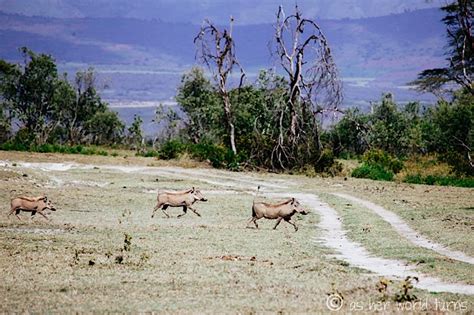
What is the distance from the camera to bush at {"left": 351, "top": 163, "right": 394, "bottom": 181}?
54.3m

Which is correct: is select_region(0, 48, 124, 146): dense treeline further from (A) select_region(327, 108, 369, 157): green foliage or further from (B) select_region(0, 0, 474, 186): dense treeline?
(A) select_region(327, 108, 369, 157): green foliage

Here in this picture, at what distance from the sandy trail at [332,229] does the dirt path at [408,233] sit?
1934 millimetres

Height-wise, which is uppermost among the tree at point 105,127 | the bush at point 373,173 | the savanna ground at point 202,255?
the tree at point 105,127

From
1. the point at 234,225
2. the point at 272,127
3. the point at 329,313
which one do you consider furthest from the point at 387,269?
the point at 272,127

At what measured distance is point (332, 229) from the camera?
29.1m

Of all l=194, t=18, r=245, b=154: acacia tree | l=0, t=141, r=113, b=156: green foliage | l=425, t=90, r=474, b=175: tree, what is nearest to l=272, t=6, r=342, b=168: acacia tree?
l=194, t=18, r=245, b=154: acacia tree

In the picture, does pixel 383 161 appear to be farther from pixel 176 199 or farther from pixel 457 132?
pixel 176 199

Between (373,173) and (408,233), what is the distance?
27012 mm

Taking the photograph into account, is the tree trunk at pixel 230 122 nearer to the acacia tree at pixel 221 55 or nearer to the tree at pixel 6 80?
the acacia tree at pixel 221 55

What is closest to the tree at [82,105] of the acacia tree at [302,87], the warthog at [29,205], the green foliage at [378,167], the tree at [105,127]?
the tree at [105,127]

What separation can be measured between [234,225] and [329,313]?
50.7 feet

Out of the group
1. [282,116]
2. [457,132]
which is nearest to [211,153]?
[282,116]

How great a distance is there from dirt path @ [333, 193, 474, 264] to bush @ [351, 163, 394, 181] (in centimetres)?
1362

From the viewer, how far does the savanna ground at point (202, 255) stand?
14945 millimetres
